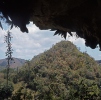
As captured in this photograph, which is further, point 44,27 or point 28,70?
point 28,70

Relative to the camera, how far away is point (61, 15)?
1040 cm

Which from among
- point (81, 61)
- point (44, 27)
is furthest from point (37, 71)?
point (44, 27)

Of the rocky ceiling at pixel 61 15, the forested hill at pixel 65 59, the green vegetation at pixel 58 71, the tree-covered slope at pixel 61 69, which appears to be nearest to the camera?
the rocky ceiling at pixel 61 15

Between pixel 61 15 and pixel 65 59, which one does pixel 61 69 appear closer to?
pixel 65 59

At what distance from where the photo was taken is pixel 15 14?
902 cm

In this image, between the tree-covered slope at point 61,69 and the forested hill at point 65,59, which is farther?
the forested hill at point 65,59

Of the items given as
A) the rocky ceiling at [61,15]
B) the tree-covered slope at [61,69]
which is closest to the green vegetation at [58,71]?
the tree-covered slope at [61,69]

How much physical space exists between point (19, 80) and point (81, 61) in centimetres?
2747

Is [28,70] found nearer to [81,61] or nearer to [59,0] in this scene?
[81,61]

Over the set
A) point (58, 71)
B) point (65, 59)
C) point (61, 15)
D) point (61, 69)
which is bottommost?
point (61, 15)

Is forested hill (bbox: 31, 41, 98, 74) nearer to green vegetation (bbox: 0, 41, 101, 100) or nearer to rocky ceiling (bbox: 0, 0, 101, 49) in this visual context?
green vegetation (bbox: 0, 41, 101, 100)

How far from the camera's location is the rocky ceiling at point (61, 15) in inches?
352

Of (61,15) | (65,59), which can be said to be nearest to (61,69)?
(65,59)

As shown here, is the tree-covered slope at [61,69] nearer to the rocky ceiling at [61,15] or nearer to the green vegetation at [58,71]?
the green vegetation at [58,71]
